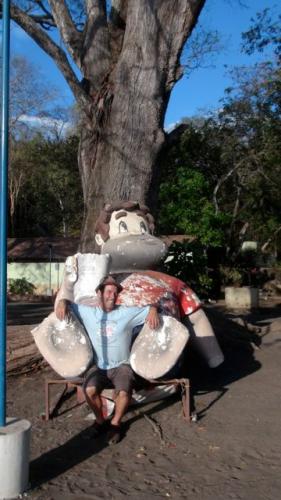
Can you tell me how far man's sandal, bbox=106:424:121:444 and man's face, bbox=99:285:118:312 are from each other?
39.2 inches

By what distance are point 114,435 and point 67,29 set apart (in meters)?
5.68

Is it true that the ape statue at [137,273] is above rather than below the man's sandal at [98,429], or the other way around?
above

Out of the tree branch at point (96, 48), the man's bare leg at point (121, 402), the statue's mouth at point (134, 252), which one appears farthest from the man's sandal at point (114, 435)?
the tree branch at point (96, 48)

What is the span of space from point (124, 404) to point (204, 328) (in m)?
1.76

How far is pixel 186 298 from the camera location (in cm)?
656

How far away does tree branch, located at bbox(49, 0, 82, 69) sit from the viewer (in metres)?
8.60

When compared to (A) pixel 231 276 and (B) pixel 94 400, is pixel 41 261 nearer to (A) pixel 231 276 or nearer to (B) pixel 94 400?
(A) pixel 231 276

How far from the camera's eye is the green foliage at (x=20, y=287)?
29.4 m

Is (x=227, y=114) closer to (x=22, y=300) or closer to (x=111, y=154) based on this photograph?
(x=22, y=300)

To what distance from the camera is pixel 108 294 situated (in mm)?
5566

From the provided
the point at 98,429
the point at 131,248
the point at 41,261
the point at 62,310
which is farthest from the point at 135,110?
the point at 41,261

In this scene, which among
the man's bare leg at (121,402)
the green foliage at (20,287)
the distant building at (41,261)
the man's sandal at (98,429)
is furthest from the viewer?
the distant building at (41,261)

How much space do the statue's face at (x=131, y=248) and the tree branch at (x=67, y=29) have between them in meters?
3.06

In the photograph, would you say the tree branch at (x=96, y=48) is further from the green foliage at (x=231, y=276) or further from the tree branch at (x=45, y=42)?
the green foliage at (x=231, y=276)
